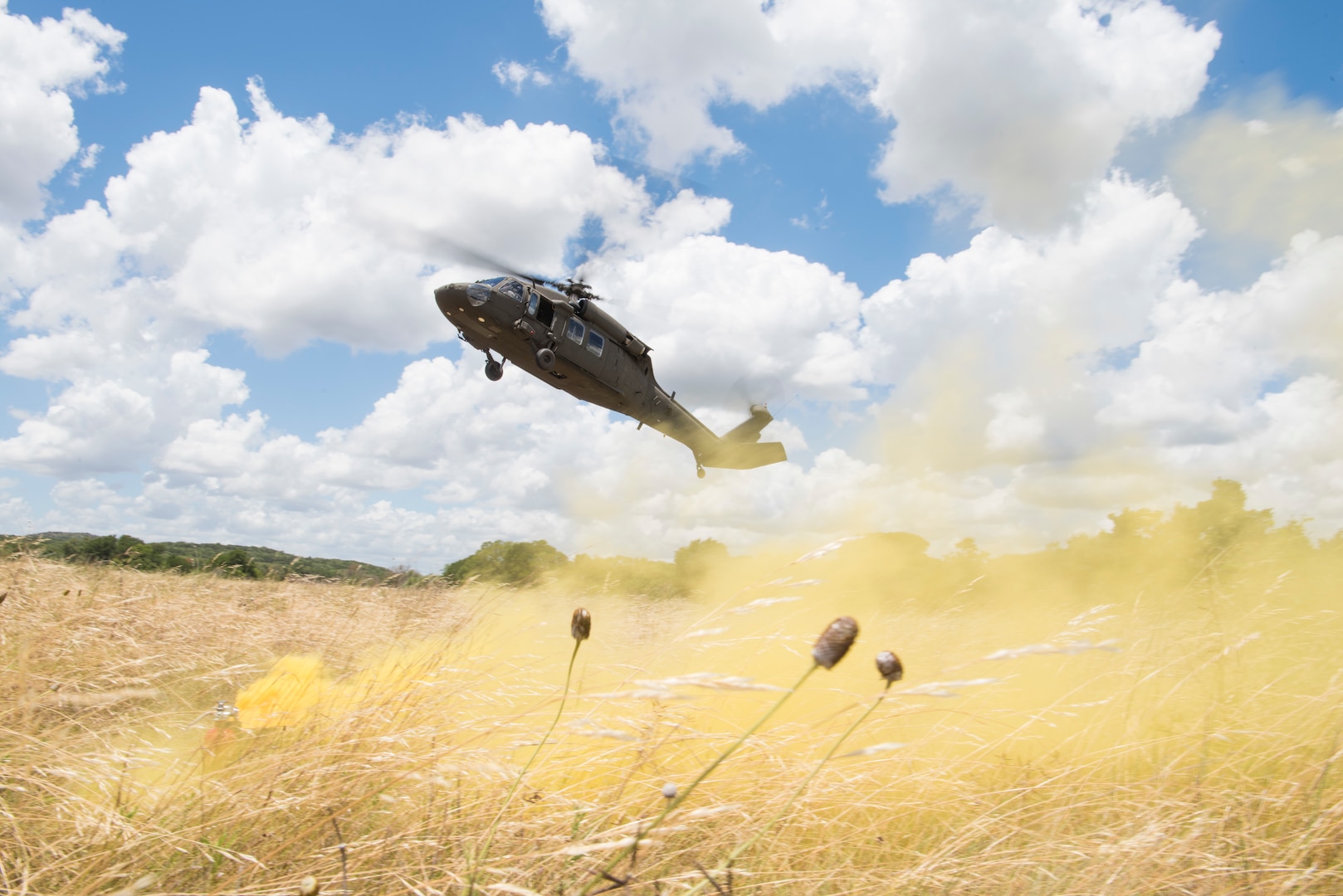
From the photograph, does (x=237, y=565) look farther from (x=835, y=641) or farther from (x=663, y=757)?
(x=835, y=641)

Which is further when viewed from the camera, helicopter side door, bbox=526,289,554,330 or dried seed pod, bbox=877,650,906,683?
helicopter side door, bbox=526,289,554,330

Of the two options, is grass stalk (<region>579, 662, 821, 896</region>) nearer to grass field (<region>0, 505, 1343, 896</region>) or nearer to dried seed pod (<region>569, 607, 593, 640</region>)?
grass field (<region>0, 505, 1343, 896</region>)

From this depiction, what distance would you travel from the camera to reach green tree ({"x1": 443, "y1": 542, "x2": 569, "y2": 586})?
9227 millimetres

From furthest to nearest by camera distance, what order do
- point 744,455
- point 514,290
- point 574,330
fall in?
point 744,455 → point 574,330 → point 514,290

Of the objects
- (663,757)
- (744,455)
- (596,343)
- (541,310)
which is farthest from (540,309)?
(663,757)

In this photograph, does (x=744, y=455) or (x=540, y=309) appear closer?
(x=540, y=309)

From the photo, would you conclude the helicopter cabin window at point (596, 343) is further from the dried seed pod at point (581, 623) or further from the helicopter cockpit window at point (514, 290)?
the dried seed pod at point (581, 623)

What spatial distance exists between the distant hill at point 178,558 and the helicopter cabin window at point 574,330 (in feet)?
20.9

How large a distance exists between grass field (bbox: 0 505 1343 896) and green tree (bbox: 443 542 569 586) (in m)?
3.50

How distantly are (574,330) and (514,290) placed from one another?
159 cm

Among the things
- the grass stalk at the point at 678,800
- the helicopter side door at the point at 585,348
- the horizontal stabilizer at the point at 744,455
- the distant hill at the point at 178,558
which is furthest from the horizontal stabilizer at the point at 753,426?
the grass stalk at the point at 678,800

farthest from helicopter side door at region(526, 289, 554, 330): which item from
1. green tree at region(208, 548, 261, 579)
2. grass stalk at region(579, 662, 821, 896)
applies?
grass stalk at region(579, 662, 821, 896)

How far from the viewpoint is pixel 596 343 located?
45.8 feet

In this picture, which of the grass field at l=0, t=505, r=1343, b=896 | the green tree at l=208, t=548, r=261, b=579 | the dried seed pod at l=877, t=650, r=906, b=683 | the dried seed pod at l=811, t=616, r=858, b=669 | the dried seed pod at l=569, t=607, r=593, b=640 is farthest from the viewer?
the green tree at l=208, t=548, r=261, b=579
